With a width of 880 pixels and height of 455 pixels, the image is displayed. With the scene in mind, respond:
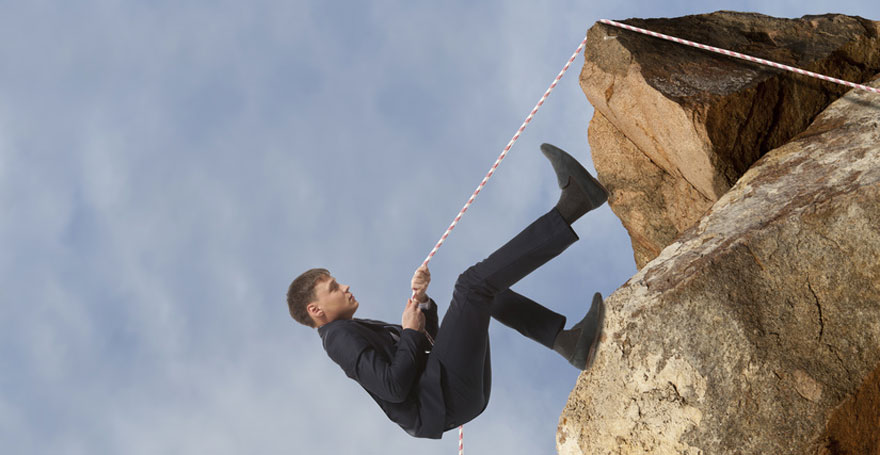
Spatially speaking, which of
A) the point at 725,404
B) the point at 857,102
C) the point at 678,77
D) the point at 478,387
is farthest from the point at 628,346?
the point at 857,102

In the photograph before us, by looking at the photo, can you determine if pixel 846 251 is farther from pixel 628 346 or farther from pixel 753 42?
pixel 753 42

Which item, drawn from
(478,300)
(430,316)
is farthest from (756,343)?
(430,316)

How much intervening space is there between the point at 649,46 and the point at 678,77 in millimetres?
313

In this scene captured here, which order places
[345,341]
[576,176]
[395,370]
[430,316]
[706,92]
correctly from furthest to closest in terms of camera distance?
[706,92]
[430,316]
[576,176]
[345,341]
[395,370]

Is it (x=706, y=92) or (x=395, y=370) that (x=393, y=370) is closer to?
(x=395, y=370)

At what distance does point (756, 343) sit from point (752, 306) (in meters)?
0.17

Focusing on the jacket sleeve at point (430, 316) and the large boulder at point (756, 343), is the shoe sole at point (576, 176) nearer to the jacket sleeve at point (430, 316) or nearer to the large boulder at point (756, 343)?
the large boulder at point (756, 343)

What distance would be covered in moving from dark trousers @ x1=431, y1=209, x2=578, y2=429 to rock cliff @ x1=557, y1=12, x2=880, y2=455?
552 millimetres

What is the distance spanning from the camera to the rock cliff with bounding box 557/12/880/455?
3311 millimetres

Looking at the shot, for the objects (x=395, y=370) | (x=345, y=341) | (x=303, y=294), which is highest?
(x=303, y=294)

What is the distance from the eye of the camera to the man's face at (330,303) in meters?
3.60

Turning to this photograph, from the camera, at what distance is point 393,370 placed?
10.9 feet

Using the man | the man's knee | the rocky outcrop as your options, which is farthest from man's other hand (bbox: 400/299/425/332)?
the rocky outcrop

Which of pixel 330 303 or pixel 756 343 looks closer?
pixel 756 343
